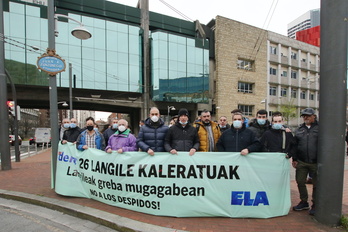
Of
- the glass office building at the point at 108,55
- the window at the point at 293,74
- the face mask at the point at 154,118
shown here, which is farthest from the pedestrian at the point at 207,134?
the window at the point at 293,74

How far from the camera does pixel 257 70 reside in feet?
104

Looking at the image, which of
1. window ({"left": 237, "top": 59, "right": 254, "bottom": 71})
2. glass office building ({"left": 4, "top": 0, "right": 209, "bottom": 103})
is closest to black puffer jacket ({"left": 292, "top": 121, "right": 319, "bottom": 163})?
glass office building ({"left": 4, "top": 0, "right": 209, "bottom": 103})

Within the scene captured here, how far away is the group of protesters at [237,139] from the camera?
3467 mm

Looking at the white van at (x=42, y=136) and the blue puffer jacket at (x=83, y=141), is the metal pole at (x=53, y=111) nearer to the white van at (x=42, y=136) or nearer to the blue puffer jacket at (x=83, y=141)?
the blue puffer jacket at (x=83, y=141)

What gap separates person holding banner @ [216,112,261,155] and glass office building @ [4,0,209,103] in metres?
21.8

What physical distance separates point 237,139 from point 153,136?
163cm

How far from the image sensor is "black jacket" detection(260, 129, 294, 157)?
3570 millimetres

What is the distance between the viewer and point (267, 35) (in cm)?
3262

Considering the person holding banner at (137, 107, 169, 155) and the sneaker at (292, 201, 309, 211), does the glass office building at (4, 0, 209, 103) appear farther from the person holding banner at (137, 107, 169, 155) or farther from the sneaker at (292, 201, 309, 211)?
the sneaker at (292, 201, 309, 211)

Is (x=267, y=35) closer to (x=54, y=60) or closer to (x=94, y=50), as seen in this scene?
(x=94, y=50)

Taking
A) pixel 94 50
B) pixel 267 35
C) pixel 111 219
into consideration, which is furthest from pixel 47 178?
pixel 267 35

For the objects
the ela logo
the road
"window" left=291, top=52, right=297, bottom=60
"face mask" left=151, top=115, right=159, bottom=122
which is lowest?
the road

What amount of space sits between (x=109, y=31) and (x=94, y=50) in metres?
3.05

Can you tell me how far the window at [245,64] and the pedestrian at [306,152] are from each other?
29.3 m
